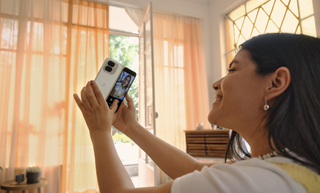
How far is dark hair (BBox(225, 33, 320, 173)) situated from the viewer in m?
0.48

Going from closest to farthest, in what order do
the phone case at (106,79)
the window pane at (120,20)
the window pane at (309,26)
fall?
the phone case at (106,79), the window pane at (309,26), the window pane at (120,20)

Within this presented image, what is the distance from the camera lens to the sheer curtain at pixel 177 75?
346cm

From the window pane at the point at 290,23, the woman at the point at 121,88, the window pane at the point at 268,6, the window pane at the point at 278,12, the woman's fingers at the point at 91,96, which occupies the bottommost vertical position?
the woman's fingers at the point at 91,96

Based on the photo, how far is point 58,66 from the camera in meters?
2.96

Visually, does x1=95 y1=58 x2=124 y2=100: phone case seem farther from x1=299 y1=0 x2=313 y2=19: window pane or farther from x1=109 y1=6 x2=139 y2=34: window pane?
x1=109 y1=6 x2=139 y2=34: window pane

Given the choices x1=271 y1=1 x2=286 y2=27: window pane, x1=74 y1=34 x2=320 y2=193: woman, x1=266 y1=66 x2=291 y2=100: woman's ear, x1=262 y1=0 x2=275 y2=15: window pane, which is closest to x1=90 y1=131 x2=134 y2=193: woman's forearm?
x1=74 y1=34 x2=320 y2=193: woman

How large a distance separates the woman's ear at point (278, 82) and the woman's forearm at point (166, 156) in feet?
1.18

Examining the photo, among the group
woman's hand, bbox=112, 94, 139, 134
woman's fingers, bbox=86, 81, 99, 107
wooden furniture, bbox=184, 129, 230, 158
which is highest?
woman's fingers, bbox=86, 81, 99, 107

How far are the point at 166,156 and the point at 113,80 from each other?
407mm

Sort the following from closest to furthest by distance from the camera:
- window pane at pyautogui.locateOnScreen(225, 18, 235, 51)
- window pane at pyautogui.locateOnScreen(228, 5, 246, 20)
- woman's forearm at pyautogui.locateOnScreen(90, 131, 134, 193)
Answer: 1. woman's forearm at pyautogui.locateOnScreen(90, 131, 134, 193)
2. window pane at pyautogui.locateOnScreen(228, 5, 246, 20)
3. window pane at pyautogui.locateOnScreen(225, 18, 235, 51)

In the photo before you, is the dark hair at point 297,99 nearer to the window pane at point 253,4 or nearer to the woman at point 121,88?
the woman at point 121,88

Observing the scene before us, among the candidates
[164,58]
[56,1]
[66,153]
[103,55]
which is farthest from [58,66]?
[164,58]

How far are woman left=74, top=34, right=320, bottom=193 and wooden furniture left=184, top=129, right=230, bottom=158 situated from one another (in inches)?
77.5

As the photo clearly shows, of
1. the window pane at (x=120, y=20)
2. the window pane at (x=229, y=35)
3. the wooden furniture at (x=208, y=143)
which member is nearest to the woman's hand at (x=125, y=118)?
the wooden furniture at (x=208, y=143)
